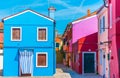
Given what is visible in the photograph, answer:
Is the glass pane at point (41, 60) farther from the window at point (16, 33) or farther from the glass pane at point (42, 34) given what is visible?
the window at point (16, 33)

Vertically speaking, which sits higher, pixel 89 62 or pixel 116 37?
pixel 116 37

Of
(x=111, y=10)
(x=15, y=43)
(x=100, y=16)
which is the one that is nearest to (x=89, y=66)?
(x=100, y=16)

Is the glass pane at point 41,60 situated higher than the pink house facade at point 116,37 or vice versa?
the pink house facade at point 116,37

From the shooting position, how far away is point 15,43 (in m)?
35.6

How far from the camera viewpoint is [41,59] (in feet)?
116

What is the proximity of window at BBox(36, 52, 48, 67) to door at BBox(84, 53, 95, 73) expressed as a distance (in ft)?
14.6

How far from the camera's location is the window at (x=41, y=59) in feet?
116

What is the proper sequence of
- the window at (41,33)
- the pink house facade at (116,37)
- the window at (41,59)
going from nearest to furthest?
the pink house facade at (116,37) < the window at (41,59) < the window at (41,33)

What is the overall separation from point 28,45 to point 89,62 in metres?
6.59

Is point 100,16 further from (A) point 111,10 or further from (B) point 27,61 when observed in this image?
→ (A) point 111,10

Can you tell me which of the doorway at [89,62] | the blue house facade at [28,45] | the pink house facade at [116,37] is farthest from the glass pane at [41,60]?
the pink house facade at [116,37]

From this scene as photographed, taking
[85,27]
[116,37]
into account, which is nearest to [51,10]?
[85,27]

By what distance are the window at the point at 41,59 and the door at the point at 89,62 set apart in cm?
445

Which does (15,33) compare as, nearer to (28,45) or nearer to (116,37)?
(28,45)
